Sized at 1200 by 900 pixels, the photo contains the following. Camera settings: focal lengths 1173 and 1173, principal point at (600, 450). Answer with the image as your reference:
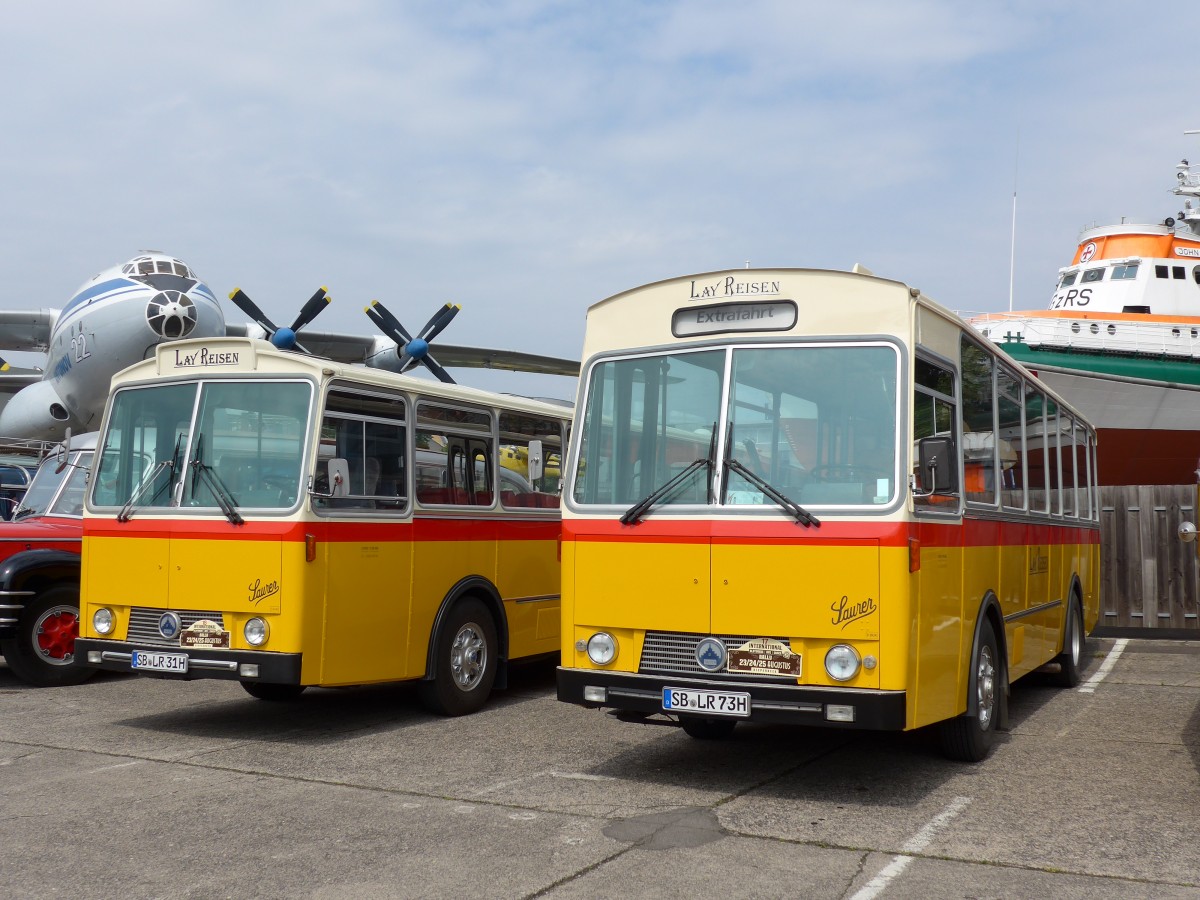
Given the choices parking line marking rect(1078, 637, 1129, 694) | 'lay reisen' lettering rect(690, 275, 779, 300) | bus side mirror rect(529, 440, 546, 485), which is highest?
'lay reisen' lettering rect(690, 275, 779, 300)

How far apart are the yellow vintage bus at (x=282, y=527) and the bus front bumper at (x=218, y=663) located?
0.04 ft

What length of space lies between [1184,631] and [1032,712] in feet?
26.3

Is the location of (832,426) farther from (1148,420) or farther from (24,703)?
(1148,420)

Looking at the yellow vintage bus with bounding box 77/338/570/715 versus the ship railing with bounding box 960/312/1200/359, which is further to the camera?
the ship railing with bounding box 960/312/1200/359

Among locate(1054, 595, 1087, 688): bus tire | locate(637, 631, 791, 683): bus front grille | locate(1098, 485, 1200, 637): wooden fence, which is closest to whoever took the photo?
locate(637, 631, 791, 683): bus front grille

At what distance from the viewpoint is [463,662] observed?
952 cm

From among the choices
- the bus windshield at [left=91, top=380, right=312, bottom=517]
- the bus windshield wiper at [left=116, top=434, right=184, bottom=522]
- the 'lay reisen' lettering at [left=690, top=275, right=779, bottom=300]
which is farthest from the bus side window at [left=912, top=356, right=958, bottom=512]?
the bus windshield wiper at [left=116, top=434, right=184, bottom=522]

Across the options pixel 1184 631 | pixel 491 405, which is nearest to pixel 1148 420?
pixel 1184 631

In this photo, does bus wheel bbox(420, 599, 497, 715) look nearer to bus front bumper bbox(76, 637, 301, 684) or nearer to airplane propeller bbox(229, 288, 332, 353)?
bus front bumper bbox(76, 637, 301, 684)

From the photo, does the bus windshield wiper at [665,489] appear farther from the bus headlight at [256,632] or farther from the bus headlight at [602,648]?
the bus headlight at [256,632]

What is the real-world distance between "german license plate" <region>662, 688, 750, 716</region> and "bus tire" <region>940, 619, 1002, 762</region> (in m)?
1.72

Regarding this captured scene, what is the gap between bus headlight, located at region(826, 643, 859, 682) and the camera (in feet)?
19.8

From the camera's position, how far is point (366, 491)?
848 cm

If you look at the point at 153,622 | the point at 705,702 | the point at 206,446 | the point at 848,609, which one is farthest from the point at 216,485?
the point at 848,609
